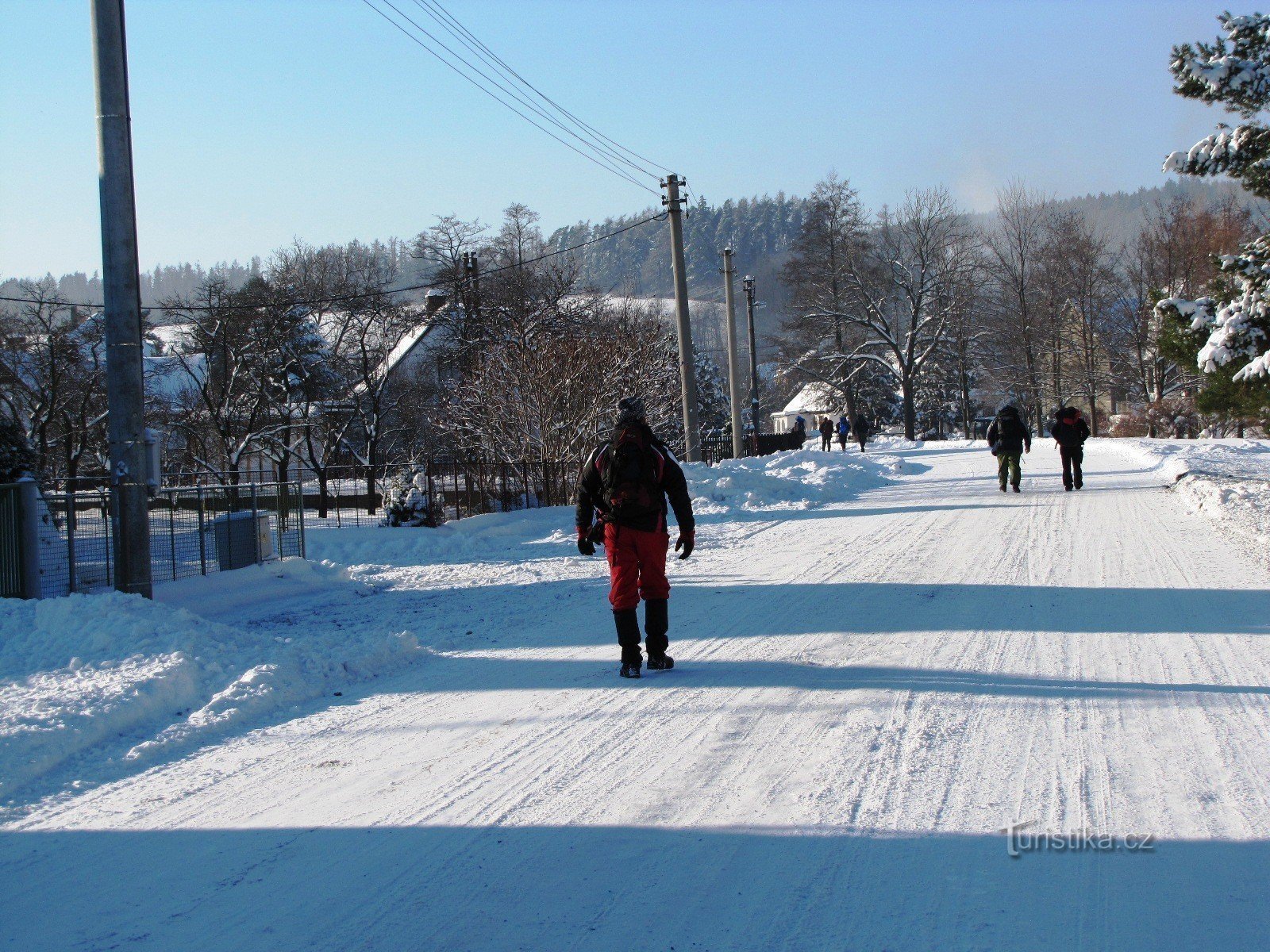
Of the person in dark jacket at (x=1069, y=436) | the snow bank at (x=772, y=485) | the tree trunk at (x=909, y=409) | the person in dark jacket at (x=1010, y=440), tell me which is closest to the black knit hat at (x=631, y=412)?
the snow bank at (x=772, y=485)

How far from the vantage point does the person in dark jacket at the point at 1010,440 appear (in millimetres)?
19406

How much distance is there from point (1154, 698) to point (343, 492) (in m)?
26.4

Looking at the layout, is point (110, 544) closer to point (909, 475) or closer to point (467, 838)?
point (467, 838)

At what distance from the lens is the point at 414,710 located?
21.5 ft

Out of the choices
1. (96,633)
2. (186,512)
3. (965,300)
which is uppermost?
(965,300)

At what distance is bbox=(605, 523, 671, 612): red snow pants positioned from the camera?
271 inches

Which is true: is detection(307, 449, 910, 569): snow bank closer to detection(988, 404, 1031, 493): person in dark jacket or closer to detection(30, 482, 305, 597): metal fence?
detection(30, 482, 305, 597): metal fence

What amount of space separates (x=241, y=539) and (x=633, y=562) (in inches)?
333

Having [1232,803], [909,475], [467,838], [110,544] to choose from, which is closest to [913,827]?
[1232,803]

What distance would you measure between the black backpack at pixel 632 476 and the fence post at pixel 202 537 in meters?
7.87

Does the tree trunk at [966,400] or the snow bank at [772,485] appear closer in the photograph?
the snow bank at [772,485]

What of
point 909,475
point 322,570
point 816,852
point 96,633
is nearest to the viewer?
point 816,852

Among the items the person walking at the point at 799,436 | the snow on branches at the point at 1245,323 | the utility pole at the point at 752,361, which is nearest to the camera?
the snow on branches at the point at 1245,323

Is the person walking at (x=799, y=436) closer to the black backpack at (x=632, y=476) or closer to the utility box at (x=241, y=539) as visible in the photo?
the utility box at (x=241, y=539)
